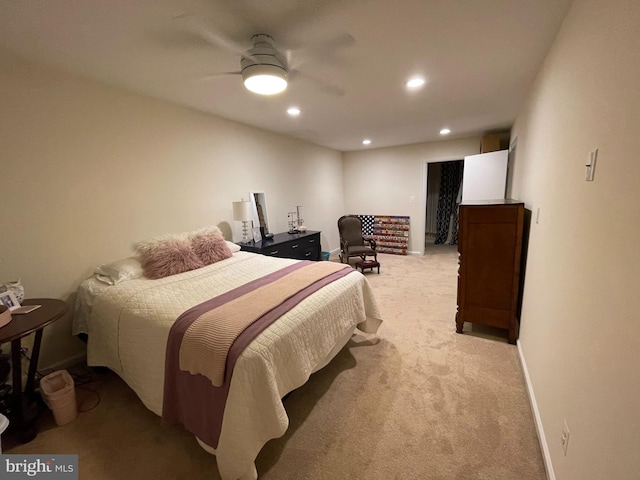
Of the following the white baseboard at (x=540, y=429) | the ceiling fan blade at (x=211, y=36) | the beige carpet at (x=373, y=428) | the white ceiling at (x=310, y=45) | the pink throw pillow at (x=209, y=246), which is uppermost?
the white ceiling at (x=310, y=45)

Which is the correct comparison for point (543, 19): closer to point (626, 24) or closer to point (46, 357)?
point (626, 24)

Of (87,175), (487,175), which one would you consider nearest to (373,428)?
(87,175)

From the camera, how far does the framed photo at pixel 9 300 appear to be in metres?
1.62

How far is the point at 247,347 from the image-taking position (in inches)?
51.2

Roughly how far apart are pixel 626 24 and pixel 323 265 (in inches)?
81.1

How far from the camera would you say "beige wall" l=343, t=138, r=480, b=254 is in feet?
16.8

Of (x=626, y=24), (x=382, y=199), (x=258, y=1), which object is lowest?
(x=382, y=199)

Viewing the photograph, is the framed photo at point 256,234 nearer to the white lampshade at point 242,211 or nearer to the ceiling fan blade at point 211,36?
the white lampshade at point 242,211

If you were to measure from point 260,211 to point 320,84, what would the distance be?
203 cm

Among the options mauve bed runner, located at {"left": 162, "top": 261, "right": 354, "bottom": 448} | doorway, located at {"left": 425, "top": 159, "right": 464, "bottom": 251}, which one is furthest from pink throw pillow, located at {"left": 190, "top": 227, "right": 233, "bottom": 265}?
doorway, located at {"left": 425, "top": 159, "right": 464, "bottom": 251}

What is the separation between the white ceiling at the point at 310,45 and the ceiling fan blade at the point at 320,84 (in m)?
0.02

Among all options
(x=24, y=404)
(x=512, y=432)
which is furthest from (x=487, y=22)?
(x=24, y=404)

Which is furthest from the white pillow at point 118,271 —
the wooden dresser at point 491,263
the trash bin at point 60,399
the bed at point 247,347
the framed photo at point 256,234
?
the wooden dresser at point 491,263

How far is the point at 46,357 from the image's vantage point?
6.93 ft
